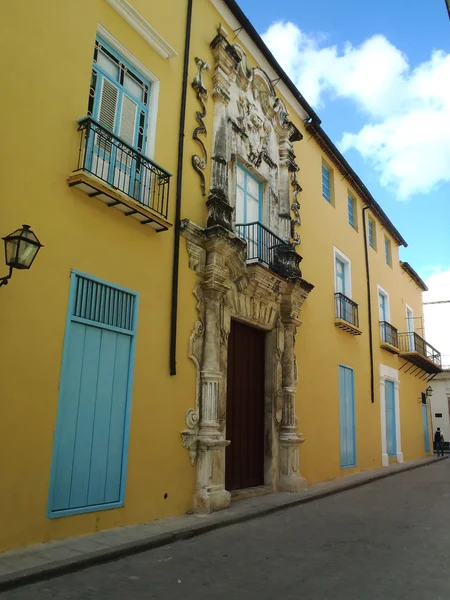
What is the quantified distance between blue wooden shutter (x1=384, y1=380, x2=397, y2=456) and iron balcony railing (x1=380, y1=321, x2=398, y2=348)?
1385 millimetres

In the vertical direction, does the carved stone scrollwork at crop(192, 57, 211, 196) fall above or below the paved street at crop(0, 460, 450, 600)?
above

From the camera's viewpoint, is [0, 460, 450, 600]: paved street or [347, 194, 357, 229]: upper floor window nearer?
[0, 460, 450, 600]: paved street

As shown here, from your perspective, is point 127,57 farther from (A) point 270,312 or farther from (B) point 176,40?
(A) point 270,312

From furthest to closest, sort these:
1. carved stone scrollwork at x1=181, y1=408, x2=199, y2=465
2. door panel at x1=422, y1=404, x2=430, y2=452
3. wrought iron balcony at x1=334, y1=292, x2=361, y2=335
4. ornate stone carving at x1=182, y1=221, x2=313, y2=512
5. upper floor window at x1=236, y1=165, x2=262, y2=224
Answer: door panel at x1=422, y1=404, x2=430, y2=452, wrought iron balcony at x1=334, y1=292, x2=361, y2=335, upper floor window at x1=236, y1=165, x2=262, y2=224, ornate stone carving at x1=182, y1=221, x2=313, y2=512, carved stone scrollwork at x1=181, y1=408, x2=199, y2=465

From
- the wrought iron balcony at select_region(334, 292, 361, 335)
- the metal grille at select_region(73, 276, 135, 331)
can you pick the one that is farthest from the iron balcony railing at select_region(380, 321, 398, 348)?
the metal grille at select_region(73, 276, 135, 331)

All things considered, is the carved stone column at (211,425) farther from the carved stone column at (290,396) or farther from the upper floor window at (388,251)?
the upper floor window at (388,251)

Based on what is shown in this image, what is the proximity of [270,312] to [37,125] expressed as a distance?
5621mm

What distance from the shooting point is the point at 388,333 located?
696 inches

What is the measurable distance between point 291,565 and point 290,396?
5.16 m

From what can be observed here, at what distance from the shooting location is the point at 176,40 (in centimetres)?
846

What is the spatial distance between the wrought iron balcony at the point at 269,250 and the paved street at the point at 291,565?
177 inches

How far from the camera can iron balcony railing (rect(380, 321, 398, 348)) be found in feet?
56.2

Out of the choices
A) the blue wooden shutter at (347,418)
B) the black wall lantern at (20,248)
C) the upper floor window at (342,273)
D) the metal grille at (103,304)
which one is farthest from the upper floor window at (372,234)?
the black wall lantern at (20,248)

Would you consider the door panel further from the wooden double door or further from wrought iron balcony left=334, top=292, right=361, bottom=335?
the wooden double door
